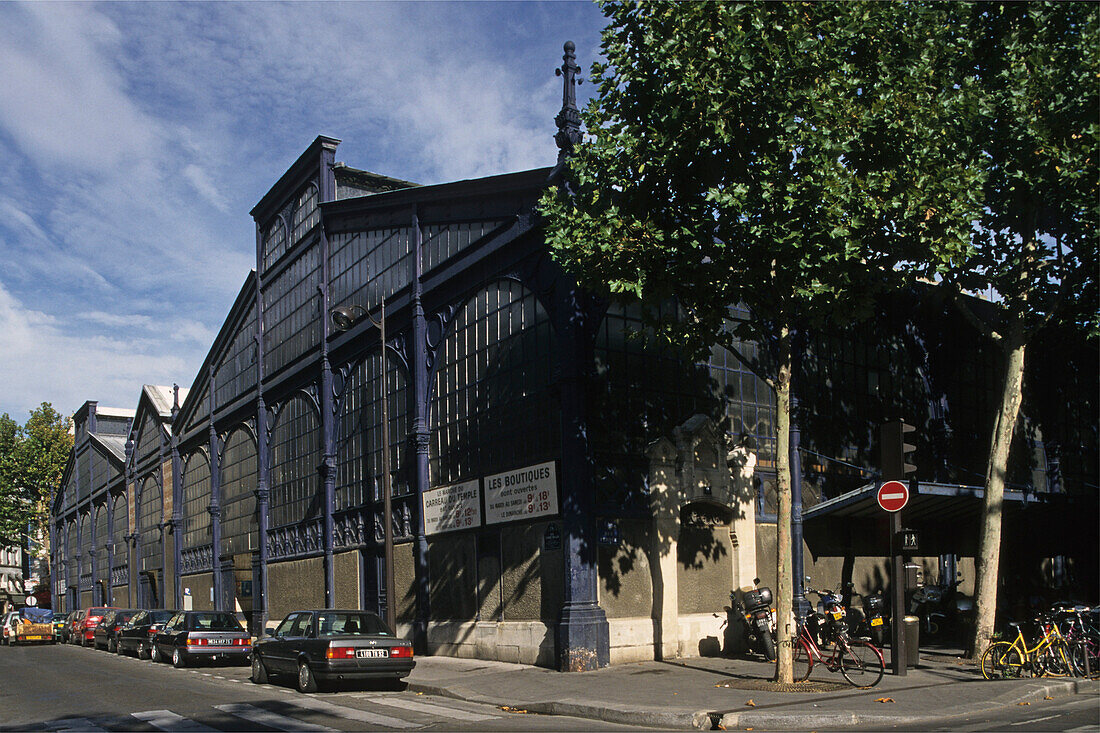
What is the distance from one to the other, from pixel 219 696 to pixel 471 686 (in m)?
4.22

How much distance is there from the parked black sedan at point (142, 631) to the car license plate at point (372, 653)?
12.5 m

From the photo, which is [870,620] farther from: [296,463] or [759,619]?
[296,463]

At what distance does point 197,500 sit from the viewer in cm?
4572

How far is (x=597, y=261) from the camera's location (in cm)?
1600

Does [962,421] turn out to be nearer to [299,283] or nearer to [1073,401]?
[1073,401]

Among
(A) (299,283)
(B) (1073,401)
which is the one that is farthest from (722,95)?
(A) (299,283)

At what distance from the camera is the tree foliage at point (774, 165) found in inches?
562

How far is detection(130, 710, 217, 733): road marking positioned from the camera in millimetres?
12398

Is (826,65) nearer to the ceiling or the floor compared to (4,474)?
nearer to the ceiling

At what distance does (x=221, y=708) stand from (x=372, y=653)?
125 inches

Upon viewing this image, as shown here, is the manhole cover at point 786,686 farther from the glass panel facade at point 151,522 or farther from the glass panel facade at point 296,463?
the glass panel facade at point 151,522

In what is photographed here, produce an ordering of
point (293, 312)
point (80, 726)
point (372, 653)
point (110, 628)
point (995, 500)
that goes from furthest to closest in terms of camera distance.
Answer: point (293, 312)
point (110, 628)
point (995, 500)
point (372, 653)
point (80, 726)

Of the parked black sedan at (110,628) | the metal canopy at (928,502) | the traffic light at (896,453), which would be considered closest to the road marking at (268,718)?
the traffic light at (896,453)

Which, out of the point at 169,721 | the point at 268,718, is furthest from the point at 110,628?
the point at 268,718
